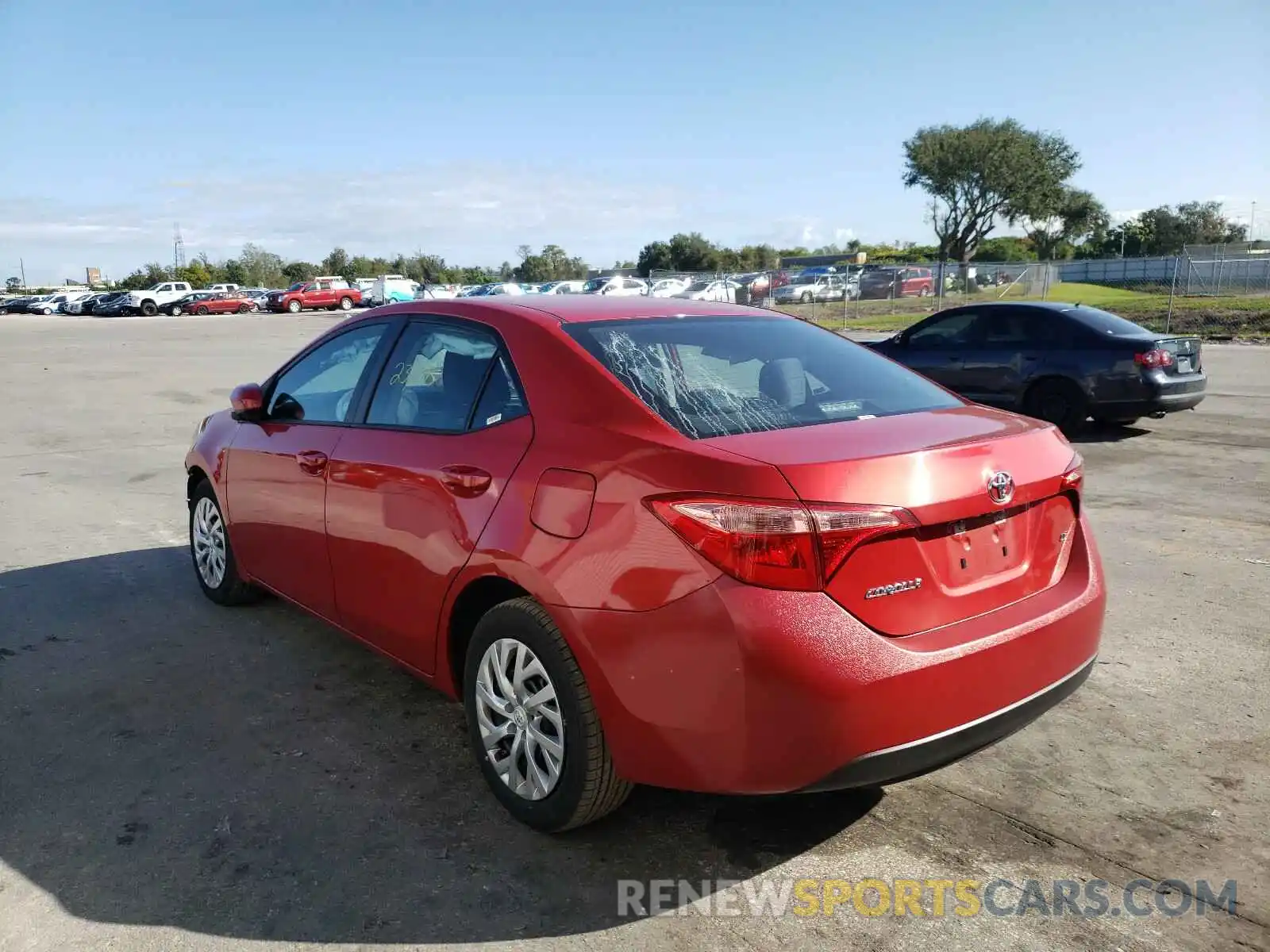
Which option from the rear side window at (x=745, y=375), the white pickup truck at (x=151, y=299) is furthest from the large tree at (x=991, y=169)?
the rear side window at (x=745, y=375)

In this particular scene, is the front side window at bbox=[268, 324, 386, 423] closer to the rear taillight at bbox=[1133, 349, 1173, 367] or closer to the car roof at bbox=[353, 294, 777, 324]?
the car roof at bbox=[353, 294, 777, 324]

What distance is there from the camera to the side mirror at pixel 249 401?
15.6ft

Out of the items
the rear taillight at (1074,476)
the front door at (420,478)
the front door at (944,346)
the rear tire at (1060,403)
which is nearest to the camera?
the rear taillight at (1074,476)

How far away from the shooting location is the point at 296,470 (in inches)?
170

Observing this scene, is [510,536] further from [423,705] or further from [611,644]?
[423,705]

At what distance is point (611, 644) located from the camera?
2.72 m

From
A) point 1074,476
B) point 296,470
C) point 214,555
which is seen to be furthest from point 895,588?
point 214,555

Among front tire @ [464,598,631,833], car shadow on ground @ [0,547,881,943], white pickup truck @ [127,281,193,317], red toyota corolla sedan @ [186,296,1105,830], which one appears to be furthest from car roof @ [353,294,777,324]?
white pickup truck @ [127,281,193,317]

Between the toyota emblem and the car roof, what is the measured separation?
1.36 metres

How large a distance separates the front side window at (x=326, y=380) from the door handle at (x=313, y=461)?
6.0 inches

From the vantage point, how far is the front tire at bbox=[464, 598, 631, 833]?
2.87 m

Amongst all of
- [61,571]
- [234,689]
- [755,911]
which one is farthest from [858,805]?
[61,571]

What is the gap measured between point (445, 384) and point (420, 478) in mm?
397

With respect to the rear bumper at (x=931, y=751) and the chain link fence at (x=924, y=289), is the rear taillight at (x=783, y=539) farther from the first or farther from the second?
the chain link fence at (x=924, y=289)
